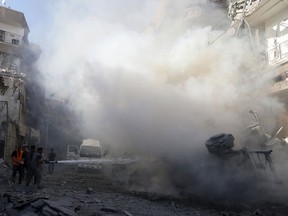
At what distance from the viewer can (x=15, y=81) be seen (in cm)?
2059

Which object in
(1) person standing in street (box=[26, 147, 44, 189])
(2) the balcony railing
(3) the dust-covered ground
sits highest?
(2) the balcony railing

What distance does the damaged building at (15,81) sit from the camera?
18125 mm

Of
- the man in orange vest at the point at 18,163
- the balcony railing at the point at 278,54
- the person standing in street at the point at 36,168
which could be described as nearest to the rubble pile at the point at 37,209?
the person standing in street at the point at 36,168

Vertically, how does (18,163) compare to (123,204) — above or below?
above

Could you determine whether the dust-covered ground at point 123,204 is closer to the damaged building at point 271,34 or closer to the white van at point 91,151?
the damaged building at point 271,34

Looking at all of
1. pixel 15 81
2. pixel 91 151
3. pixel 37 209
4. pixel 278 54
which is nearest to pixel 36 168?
pixel 37 209

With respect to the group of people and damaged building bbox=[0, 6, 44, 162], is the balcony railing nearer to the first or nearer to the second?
the group of people

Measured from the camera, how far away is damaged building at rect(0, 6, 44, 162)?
18125mm

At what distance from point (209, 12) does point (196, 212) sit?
700 inches

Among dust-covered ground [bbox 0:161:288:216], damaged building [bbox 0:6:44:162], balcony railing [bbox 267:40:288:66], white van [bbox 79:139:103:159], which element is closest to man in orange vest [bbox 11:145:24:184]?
dust-covered ground [bbox 0:161:288:216]

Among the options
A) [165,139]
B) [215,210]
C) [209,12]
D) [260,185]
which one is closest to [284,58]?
[165,139]

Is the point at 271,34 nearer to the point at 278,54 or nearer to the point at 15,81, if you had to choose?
the point at 278,54

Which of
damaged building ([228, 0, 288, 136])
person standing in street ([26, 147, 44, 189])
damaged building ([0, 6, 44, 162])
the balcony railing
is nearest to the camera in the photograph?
person standing in street ([26, 147, 44, 189])

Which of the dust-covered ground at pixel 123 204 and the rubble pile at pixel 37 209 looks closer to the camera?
the rubble pile at pixel 37 209
